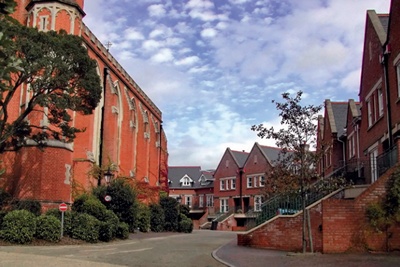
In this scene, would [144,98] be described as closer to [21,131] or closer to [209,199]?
[21,131]

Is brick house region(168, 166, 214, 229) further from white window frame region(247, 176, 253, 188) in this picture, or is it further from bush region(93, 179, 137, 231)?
bush region(93, 179, 137, 231)

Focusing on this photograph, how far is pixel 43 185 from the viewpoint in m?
25.0

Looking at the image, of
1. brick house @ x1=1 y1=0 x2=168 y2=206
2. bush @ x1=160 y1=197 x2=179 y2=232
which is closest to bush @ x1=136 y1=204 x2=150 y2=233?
brick house @ x1=1 y1=0 x2=168 y2=206

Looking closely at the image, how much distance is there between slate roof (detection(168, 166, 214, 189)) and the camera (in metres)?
80.2

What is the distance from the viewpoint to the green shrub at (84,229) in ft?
71.4

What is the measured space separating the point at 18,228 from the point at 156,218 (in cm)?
1826

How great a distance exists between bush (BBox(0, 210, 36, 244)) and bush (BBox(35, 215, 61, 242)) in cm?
36

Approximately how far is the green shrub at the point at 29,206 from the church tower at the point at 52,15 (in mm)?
10262

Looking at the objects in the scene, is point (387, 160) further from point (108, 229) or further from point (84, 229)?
point (84, 229)

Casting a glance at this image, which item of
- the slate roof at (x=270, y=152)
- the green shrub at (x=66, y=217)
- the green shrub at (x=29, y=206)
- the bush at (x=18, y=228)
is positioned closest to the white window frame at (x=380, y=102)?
the green shrub at (x=66, y=217)

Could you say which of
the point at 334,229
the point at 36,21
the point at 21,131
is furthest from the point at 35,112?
the point at 334,229

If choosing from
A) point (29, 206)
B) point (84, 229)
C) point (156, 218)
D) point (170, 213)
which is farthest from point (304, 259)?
point (170, 213)

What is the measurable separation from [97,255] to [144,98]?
34.3 metres

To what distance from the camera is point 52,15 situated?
1081 inches
